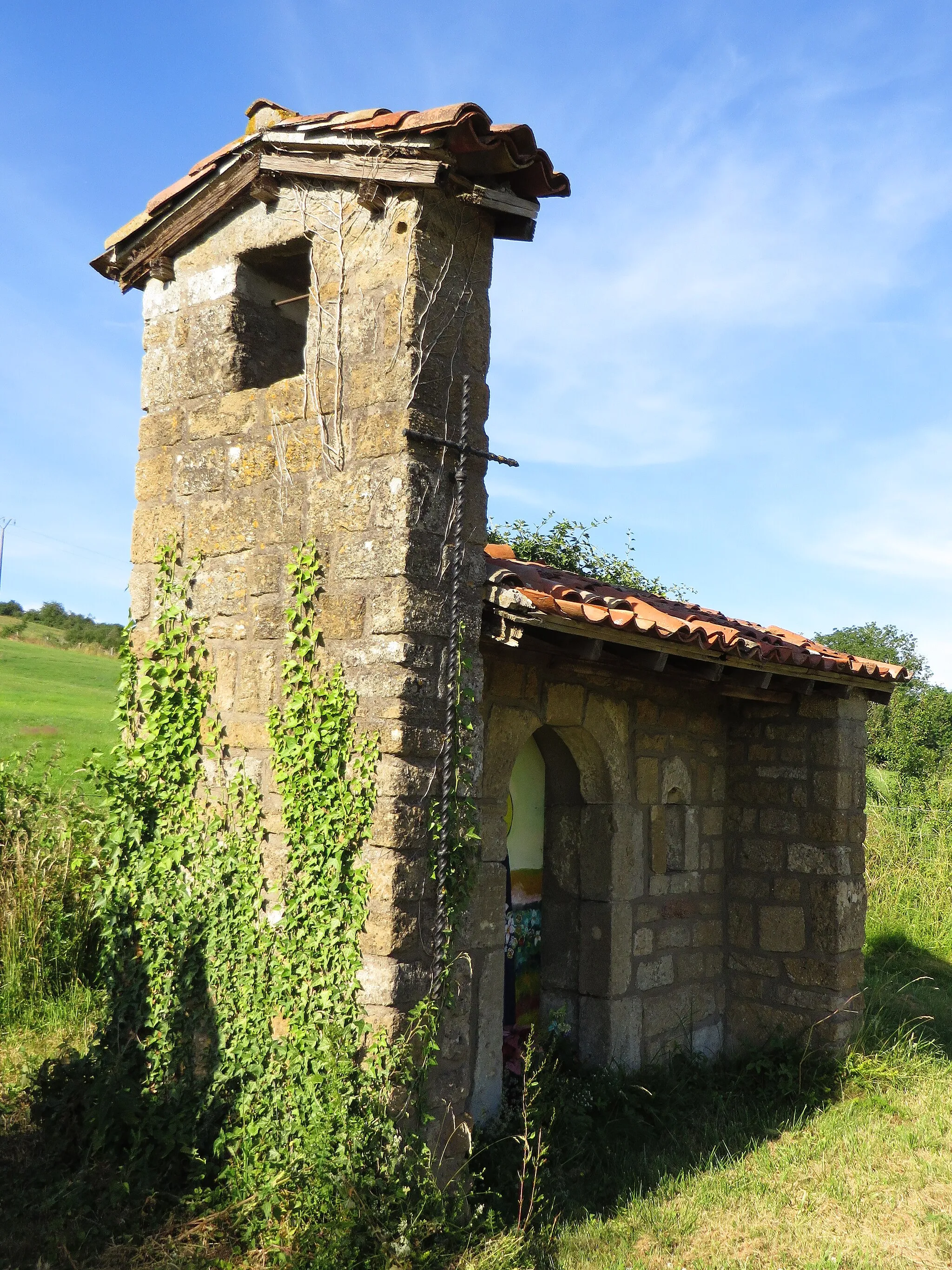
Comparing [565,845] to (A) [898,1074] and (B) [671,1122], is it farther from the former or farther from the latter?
(A) [898,1074]

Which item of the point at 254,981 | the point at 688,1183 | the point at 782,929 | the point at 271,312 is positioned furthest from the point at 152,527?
the point at 782,929

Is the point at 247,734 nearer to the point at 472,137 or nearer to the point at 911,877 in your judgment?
the point at 472,137

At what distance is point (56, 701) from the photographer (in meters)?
19.9

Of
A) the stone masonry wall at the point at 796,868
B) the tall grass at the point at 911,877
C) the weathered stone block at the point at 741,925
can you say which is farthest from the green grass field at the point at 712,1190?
the tall grass at the point at 911,877

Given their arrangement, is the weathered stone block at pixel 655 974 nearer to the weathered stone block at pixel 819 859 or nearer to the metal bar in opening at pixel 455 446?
the weathered stone block at pixel 819 859

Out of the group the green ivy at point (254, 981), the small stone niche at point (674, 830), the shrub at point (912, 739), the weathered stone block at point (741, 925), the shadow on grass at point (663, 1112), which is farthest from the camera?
the shrub at point (912, 739)

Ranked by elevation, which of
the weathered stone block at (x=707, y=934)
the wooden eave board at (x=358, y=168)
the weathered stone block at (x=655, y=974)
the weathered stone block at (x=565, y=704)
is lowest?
the weathered stone block at (x=655, y=974)

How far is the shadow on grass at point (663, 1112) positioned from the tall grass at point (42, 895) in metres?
2.86

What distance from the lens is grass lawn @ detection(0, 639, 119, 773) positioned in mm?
15398

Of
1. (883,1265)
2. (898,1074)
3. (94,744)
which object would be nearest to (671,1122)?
(883,1265)

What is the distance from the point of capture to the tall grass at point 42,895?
614 centimetres

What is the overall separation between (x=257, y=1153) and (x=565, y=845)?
2473 millimetres

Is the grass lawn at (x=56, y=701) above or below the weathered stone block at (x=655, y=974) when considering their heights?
above

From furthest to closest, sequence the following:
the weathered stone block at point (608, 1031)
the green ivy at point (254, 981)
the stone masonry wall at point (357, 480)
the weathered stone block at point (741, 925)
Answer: the weathered stone block at point (741, 925) < the weathered stone block at point (608, 1031) < the stone masonry wall at point (357, 480) < the green ivy at point (254, 981)
